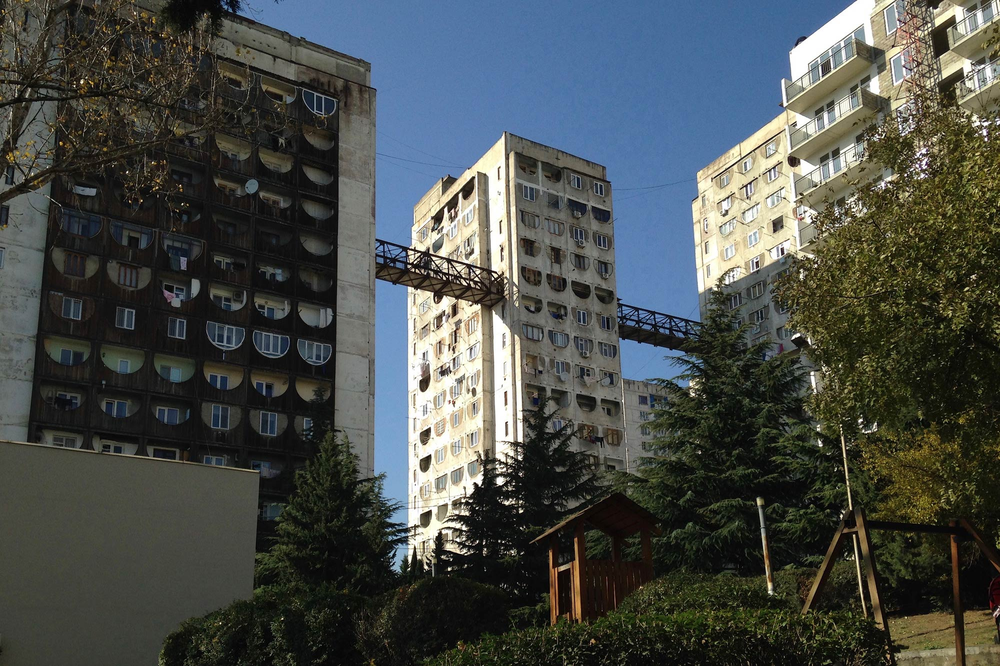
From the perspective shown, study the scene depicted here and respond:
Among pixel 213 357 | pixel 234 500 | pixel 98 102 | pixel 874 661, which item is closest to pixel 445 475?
pixel 213 357

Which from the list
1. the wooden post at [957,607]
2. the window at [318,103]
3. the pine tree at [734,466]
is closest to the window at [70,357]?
the window at [318,103]

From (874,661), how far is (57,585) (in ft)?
72.0

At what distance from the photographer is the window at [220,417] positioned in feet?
175

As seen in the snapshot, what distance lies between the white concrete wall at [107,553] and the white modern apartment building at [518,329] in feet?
142

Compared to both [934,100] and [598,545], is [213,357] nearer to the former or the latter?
[598,545]

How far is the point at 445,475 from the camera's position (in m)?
78.5

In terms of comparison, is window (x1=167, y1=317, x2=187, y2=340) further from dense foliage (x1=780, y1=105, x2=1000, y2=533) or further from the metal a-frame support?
the metal a-frame support

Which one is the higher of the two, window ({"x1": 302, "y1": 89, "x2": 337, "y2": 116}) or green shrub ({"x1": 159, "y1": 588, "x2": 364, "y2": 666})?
window ({"x1": 302, "y1": 89, "x2": 337, "y2": 116})

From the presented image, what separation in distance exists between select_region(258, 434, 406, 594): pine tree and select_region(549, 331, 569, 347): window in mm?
38549

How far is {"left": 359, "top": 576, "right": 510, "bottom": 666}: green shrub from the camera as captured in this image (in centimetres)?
1852

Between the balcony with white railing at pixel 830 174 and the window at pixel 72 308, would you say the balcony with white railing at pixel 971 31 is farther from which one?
the window at pixel 72 308

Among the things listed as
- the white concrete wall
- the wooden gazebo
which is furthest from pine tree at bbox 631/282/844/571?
the white concrete wall

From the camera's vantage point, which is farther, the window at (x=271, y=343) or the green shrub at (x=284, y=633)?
the window at (x=271, y=343)

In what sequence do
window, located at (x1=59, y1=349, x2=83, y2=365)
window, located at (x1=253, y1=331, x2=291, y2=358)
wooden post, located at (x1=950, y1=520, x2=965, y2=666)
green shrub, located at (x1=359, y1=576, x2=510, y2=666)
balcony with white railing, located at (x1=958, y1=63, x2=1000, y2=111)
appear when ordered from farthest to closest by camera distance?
window, located at (x1=253, y1=331, x2=291, y2=358), window, located at (x1=59, y1=349, x2=83, y2=365), balcony with white railing, located at (x1=958, y1=63, x2=1000, y2=111), green shrub, located at (x1=359, y1=576, x2=510, y2=666), wooden post, located at (x1=950, y1=520, x2=965, y2=666)
